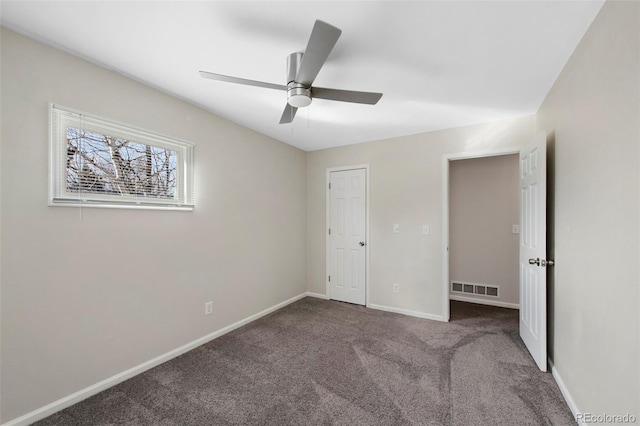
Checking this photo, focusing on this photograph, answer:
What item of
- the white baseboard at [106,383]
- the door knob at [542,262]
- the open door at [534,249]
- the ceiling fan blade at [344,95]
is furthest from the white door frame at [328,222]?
the ceiling fan blade at [344,95]

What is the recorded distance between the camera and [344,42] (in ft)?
5.56

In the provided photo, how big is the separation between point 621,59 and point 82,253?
334cm

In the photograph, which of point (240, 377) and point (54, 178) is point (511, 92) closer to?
point (240, 377)

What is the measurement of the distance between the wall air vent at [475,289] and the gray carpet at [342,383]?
97 cm

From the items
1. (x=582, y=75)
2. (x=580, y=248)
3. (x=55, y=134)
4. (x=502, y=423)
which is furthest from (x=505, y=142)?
(x=55, y=134)

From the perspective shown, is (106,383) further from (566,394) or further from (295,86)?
(566,394)

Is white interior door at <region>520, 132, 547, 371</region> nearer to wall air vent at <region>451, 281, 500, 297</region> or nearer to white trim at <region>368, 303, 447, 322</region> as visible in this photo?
white trim at <region>368, 303, 447, 322</region>

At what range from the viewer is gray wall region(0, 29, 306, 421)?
1622 millimetres

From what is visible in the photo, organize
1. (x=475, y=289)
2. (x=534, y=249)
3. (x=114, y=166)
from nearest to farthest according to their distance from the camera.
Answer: (x=114, y=166), (x=534, y=249), (x=475, y=289)

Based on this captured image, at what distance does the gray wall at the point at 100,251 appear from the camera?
1.62 metres

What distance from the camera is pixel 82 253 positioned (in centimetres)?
189

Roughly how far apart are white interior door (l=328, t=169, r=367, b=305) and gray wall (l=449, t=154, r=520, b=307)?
1.53 m

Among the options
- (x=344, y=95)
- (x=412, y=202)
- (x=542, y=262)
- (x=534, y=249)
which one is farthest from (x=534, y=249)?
(x=344, y=95)

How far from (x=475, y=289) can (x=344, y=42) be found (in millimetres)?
3969
